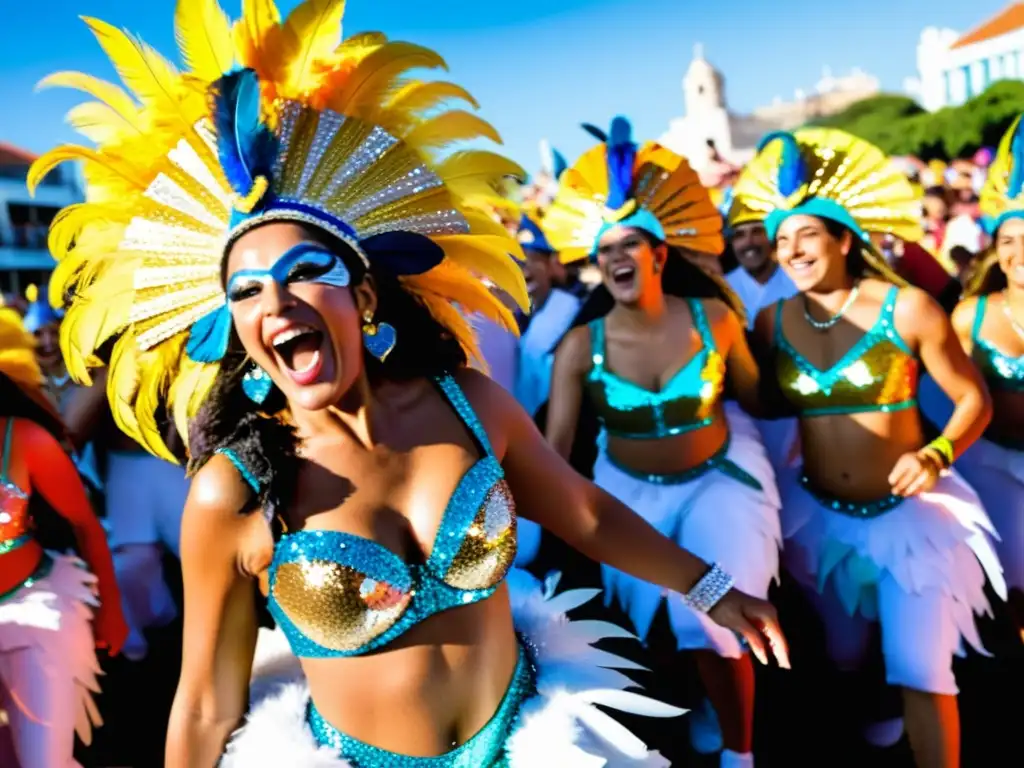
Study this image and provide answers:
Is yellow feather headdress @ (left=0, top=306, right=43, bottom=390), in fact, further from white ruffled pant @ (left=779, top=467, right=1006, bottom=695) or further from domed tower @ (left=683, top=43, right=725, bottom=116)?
domed tower @ (left=683, top=43, right=725, bottom=116)

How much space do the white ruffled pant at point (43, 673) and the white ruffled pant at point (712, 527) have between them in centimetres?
194

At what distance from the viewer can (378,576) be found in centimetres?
168

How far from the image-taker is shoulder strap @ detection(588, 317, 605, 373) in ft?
Answer: 12.3

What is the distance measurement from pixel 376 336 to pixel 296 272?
22 centimetres

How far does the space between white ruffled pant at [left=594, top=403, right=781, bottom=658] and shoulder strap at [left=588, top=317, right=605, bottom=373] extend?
440 millimetres

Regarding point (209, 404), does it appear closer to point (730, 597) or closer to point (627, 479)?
point (730, 597)

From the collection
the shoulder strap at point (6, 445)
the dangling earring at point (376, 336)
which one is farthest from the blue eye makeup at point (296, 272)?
the shoulder strap at point (6, 445)

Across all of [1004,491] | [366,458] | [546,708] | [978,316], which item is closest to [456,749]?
[546,708]

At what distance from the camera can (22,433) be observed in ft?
9.78

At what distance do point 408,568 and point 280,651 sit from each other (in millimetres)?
530

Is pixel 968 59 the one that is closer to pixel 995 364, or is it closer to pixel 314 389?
pixel 995 364

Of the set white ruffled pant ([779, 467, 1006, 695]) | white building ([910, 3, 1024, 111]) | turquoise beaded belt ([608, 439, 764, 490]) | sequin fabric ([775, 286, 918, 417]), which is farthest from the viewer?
white building ([910, 3, 1024, 111])

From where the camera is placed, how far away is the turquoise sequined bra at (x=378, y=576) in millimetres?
1675

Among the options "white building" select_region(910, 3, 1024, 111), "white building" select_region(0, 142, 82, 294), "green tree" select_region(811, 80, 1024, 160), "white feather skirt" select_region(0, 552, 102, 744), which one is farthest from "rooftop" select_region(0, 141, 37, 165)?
"white building" select_region(910, 3, 1024, 111)
